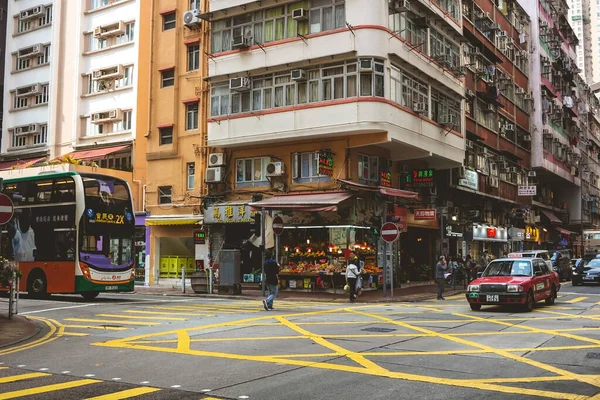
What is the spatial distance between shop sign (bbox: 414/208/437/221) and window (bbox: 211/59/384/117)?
243 inches

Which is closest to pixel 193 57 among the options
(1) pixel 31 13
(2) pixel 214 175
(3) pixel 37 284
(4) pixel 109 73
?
(2) pixel 214 175

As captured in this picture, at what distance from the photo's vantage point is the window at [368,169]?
26203 mm

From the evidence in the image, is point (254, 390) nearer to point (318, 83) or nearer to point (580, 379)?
point (580, 379)

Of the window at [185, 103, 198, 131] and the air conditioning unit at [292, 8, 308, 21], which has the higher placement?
the air conditioning unit at [292, 8, 308, 21]

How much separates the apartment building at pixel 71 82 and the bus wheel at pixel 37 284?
40.9ft

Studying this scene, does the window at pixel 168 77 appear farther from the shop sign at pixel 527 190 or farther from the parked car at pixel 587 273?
the shop sign at pixel 527 190

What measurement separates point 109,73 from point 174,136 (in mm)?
7796

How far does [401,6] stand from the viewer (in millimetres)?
26406

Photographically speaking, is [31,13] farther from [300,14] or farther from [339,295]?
[339,295]

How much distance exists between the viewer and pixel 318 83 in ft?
84.9

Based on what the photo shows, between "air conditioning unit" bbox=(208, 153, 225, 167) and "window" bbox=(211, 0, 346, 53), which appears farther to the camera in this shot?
"air conditioning unit" bbox=(208, 153, 225, 167)

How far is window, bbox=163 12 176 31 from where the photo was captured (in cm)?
3216

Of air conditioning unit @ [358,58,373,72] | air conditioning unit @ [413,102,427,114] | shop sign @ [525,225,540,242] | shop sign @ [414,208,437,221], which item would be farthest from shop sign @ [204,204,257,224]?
shop sign @ [525,225,540,242]

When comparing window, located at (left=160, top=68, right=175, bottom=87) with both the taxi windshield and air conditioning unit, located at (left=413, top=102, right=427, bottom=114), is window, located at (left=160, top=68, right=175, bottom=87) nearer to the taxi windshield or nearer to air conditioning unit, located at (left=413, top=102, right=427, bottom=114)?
air conditioning unit, located at (left=413, top=102, right=427, bottom=114)
